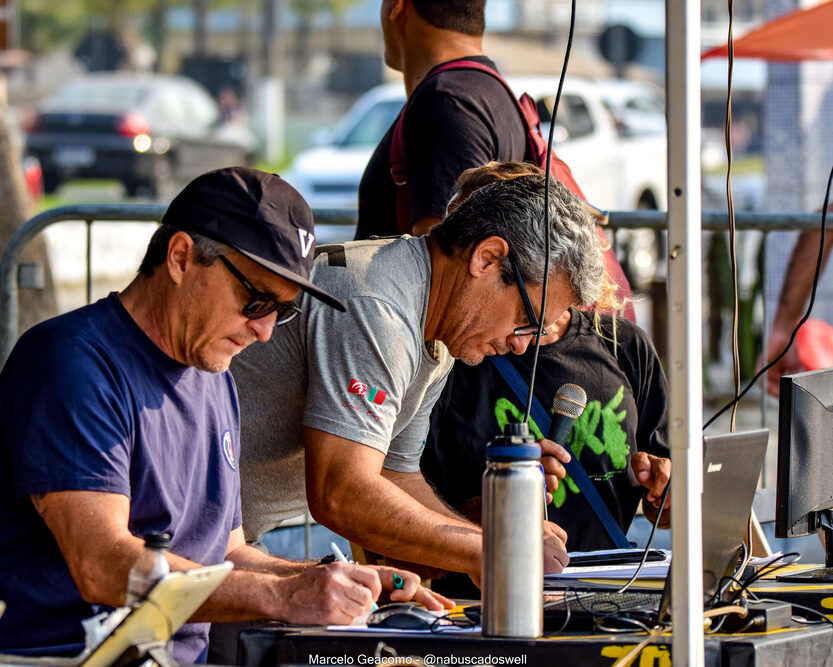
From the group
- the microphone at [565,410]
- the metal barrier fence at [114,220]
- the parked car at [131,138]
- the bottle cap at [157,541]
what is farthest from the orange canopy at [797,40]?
the parked car at [131,138]

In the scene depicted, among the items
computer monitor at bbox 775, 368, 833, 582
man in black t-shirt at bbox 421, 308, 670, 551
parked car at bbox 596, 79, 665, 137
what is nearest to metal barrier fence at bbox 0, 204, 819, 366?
man in black t-shirt at bbox 421, 308, 670, 551

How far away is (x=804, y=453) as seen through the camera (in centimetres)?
290

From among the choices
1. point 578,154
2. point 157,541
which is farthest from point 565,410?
point 578,154

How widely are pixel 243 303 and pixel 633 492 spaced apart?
1699mm

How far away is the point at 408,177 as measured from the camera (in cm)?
395

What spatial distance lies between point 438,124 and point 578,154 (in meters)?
10.0

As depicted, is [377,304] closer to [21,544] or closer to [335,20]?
[21,544]

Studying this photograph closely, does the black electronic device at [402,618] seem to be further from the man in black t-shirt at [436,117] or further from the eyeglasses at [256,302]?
the man in black t-shirt at [436,117]

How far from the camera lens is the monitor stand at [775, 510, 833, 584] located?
2.99m

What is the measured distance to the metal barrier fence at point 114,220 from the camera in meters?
5.00

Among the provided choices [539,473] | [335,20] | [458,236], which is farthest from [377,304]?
[335,20]

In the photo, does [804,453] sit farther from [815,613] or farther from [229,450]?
[229,450]

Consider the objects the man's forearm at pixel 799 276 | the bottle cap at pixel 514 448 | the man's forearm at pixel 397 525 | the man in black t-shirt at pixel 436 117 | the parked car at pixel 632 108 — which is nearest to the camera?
the bottle cap at pixel 514 448

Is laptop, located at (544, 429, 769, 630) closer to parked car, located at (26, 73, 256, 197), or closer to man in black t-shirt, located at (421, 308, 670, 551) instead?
man in black t-shirt, located at (421, 308, 670, 551)
